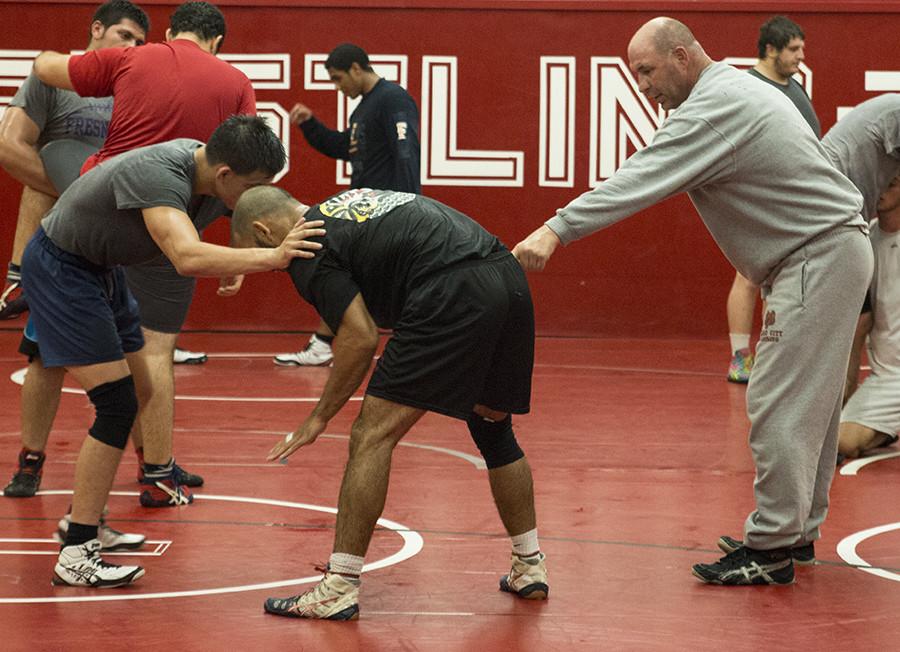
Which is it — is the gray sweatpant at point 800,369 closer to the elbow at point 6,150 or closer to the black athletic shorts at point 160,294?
the black athletic shorts at point 160,294

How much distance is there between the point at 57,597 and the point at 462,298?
1665mm

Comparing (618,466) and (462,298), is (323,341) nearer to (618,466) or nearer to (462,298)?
(618,466)

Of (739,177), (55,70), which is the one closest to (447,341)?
(739,177)

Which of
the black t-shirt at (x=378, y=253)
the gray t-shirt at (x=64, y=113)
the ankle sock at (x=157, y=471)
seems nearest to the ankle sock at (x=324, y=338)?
the gray t-shirt at (x=64, y=113)

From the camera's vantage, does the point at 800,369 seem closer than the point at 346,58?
Yes

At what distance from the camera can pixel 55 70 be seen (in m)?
6.48

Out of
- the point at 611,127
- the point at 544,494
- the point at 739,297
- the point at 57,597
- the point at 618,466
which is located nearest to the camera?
the point at 57,597

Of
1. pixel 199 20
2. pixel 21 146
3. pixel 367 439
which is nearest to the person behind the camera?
pixel 367 439

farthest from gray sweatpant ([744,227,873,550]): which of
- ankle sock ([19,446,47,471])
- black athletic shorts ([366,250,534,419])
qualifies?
ankle sock ([19,446,47,471])

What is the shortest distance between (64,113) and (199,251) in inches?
116

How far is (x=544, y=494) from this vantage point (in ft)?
21.1

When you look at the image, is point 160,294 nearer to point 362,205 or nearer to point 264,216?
point 264,216

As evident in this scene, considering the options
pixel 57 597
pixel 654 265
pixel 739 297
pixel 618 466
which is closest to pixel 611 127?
pixel 654 265

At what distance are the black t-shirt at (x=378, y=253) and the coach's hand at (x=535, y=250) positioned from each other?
0.12 metres
